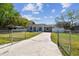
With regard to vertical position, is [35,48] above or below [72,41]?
below

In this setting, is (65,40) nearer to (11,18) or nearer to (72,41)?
(72,41)

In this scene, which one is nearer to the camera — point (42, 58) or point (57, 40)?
point (42, 58)

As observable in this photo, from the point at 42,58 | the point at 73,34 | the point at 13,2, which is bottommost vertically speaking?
the point at 42,58

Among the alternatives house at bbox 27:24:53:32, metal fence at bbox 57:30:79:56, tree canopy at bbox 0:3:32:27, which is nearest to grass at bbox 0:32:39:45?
house at bbox 27:24:53:32

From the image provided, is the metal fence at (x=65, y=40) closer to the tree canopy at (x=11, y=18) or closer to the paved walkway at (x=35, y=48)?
the paved walkway at (x=35, y=48)

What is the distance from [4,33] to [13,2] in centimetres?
72

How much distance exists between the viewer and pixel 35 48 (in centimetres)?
568

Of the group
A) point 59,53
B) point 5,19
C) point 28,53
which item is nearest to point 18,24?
point 5,19

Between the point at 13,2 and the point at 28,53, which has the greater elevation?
the point at 13,2

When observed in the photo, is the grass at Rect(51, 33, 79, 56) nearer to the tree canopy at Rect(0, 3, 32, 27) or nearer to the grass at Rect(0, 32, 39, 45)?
the grass at Rect(0, 32, 39, 45)

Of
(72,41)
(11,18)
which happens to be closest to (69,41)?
(72,41)

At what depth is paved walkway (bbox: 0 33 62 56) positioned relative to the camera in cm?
558

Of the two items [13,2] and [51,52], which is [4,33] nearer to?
[13,2]

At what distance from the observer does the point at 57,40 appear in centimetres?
586
